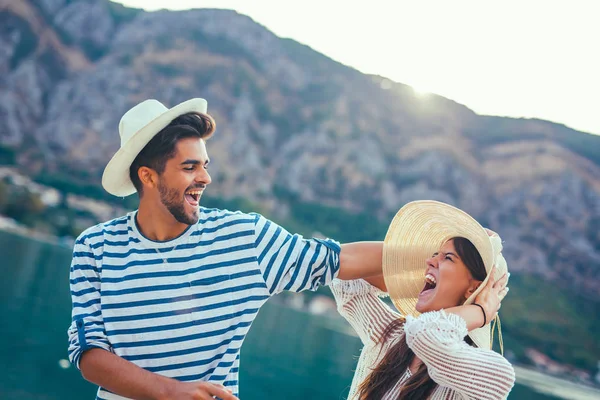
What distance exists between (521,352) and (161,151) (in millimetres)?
81153

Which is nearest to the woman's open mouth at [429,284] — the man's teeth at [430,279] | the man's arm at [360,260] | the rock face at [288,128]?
the man's teeth at [430,279]

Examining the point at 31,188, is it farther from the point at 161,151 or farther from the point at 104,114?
the point at 161,151

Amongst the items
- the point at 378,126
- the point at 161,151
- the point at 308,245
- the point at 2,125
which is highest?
the point at 378,126

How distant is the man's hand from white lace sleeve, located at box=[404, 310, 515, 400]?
748 millimetres

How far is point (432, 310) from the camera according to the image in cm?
277

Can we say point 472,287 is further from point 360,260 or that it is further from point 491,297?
point 360,260

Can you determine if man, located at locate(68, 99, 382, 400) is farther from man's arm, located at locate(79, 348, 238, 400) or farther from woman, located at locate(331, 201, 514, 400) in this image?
woman, located at locate(331, 201, 514, 400)

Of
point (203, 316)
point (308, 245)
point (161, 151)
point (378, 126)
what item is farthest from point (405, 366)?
point (378, 126)

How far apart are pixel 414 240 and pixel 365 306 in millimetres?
378

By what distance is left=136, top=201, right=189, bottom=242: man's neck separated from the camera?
258cm

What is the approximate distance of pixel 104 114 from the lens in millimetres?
100375

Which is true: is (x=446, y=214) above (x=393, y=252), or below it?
→ above

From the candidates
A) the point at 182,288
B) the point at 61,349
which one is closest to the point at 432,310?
the point at 182,288

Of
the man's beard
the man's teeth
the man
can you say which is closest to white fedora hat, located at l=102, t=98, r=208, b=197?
the man
